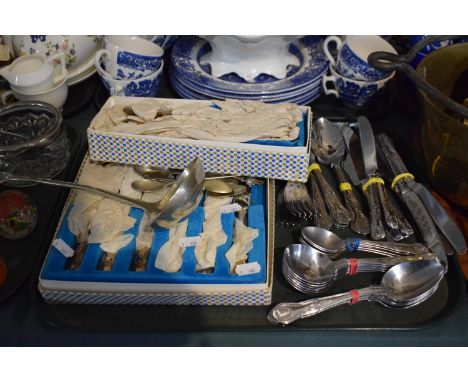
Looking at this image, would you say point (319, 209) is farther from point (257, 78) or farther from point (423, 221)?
point (257, 78)

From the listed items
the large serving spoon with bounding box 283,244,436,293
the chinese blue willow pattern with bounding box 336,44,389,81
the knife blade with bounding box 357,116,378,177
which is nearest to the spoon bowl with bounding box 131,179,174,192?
the large serving spoon with bounding box 283,244,436,293

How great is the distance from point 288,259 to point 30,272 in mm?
365

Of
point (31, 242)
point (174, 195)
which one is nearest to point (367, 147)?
point (174, 195)

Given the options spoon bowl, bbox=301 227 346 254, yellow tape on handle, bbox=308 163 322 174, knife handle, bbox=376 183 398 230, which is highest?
knife handle, bbox=376 183 398 230

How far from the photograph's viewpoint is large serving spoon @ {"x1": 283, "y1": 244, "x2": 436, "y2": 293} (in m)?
0.57

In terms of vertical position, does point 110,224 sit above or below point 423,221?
below

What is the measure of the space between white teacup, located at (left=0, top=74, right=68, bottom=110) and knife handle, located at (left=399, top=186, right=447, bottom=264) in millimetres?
650

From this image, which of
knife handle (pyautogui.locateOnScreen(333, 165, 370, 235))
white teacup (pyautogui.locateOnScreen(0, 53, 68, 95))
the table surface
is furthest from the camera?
white teacup (pyautogui.locateOnScreen(0, 53, 68, 95))

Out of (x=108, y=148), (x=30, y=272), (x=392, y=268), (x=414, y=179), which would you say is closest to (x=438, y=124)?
(x=414, y=179)

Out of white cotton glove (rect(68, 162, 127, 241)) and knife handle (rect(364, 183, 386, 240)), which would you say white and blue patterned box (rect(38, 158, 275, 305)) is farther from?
knife handle (rect(364, 183, 386, 240))

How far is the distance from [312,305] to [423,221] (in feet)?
0.74

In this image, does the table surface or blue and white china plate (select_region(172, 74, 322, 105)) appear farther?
blue and white china plate (select_region(172, 74, 322, 105))

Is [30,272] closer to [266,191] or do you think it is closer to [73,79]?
[266,191]

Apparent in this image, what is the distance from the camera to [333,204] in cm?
67
